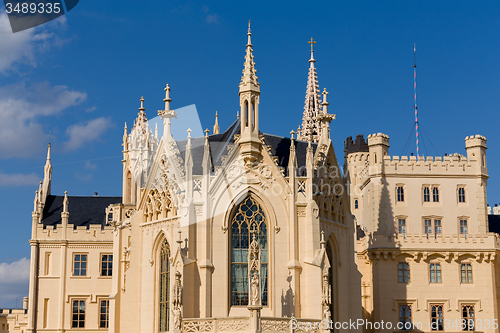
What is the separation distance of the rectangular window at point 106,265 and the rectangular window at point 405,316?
2175 centimetres

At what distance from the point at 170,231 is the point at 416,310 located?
2204 cm

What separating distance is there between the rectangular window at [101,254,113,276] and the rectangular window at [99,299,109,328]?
2.10 metres

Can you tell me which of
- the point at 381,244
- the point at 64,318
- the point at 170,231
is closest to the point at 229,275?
the point at 170,231

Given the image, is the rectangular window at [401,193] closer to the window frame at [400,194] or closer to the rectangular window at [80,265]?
the window frame at [400,194]

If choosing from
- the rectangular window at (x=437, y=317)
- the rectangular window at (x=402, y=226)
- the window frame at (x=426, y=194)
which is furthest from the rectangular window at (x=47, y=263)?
the window frame at (x=426, y=194)

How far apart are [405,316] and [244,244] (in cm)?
1956

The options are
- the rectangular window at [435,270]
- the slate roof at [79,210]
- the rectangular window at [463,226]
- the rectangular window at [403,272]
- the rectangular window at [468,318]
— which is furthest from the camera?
the slate roof at [79,210]

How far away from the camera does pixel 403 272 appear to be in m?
51.8

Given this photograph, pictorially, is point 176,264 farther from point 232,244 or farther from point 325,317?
point 325,317

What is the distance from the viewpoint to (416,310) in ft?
168

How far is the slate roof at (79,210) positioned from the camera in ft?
192

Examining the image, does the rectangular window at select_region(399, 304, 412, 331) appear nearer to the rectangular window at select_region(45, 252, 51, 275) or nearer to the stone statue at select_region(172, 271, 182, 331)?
the stone statue at select_region(172, 271, 182, 331)

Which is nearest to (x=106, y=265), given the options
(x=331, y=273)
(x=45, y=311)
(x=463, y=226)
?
(x=45, y=311)

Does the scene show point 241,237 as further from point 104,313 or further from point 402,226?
point 402,226
